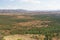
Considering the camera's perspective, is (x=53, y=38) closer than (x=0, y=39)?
No

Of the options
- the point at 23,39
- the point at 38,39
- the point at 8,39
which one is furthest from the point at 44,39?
the point at 8,39

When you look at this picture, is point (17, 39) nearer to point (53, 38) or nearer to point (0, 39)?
point (0, 39)

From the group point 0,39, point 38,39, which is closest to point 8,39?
point 0,39

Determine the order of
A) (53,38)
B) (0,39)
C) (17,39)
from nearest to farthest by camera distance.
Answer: (0,39)
(17,39)
(53,38)

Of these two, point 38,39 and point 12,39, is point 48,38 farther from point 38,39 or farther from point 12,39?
point 12,39

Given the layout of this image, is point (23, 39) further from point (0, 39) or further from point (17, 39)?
point (0, 39)

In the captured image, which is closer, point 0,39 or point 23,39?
point 0,39

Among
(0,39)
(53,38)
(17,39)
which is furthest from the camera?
(53,38)

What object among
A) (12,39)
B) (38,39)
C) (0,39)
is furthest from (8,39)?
(38,39)
